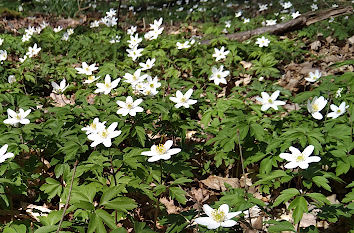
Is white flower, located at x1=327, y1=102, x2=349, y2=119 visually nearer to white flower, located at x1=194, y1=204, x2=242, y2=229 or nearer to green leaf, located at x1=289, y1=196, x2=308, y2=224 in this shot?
green leaf, located at x1=289, y1=196, x2=308, y2=224

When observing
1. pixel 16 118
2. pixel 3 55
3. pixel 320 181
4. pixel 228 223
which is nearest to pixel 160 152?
pixel 228 223

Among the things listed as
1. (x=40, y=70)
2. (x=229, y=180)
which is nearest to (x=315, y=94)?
(x=229, y=180)

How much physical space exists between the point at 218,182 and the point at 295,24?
A: 15.6 feet

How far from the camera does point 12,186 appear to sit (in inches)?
86.2

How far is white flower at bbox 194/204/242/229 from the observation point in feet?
5.50

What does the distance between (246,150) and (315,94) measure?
89cm

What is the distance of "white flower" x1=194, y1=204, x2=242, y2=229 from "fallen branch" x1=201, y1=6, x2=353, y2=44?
16.3ft

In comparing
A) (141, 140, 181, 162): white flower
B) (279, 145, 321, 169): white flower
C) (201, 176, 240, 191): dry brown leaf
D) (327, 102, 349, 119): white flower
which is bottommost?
(201, 176, 240, 191): dry brown leaf

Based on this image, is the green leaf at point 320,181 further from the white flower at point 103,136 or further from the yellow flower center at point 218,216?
the white flower at point 103,136

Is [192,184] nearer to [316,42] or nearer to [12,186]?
[12,186]

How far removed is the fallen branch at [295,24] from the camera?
20.6 ft

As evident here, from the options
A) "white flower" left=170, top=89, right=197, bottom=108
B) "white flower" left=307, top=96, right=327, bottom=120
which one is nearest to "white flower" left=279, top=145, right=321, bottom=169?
"white flower" left=307, top=96, right=327, bottom=120

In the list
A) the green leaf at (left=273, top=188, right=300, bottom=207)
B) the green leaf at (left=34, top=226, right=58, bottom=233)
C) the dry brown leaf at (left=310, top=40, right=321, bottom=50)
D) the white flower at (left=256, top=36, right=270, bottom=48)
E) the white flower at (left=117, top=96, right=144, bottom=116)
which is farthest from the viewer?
the dry brown leaf at (left=310, top=40, right=321, bottom=50)

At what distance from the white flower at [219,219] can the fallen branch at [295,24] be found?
496 cm
